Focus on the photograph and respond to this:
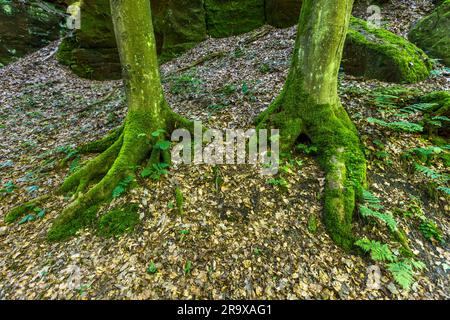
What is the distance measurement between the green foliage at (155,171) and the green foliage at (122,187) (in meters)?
0.21

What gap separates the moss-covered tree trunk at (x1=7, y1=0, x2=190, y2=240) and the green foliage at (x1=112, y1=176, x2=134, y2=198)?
54 mm

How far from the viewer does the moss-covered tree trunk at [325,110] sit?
12.0 ft

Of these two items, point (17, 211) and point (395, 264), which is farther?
point (17, 211)

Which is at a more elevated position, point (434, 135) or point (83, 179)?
point (434, 135)

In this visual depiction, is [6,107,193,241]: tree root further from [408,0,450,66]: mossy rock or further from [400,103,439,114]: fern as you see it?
[408,0,450,66]: mossy rock

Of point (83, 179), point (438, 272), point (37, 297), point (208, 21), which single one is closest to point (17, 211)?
point (83, 179)

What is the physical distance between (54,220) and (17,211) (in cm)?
80

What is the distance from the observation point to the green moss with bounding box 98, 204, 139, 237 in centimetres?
344

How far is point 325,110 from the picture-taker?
171 inches

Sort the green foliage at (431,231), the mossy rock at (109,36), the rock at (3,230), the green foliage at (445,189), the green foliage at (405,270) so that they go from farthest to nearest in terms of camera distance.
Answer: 1. the mossy rock at (109,36)
2. the rock at (3,230)
3. the green foliage at (445,189)
4. the green foliage at (431,231)
5. the green foliage at (405,270)

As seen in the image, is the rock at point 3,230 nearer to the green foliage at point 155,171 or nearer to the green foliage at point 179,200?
the green foliage at point 155,171

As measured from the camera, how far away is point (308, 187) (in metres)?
3.91

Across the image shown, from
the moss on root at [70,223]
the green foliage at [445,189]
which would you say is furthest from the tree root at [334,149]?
the moss on root at [70,223]
